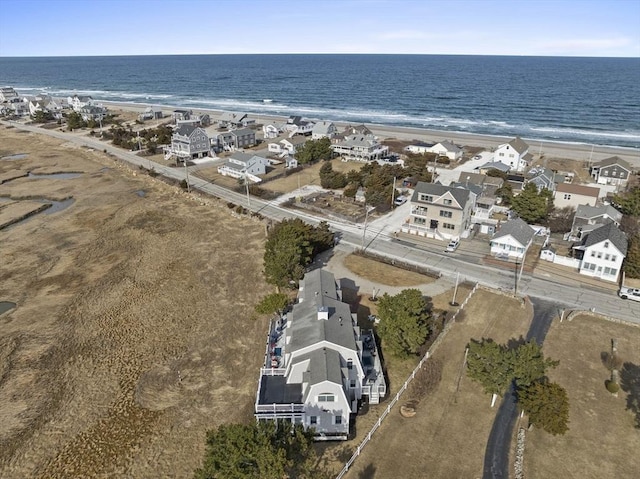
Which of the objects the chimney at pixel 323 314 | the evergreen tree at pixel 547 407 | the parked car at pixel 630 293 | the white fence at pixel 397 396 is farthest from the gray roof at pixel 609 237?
the chimney at pixel 323 314

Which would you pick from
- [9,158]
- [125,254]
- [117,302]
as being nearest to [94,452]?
[117,302]

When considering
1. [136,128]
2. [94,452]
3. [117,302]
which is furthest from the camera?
[136,128]

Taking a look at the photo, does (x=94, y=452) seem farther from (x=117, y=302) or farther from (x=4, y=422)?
(x=117, y=302)

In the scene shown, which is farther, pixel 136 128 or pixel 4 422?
pixel 136 128

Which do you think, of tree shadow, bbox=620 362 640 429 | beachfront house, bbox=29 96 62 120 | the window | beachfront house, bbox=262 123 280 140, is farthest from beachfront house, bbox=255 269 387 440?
beachfront house, bbox=29 96 62 120

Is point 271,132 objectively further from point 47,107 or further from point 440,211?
point 47,107

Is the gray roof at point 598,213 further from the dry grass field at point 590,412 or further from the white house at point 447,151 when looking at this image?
the white house at point 447,151

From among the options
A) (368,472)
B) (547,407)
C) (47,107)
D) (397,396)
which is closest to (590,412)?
(547,407)
